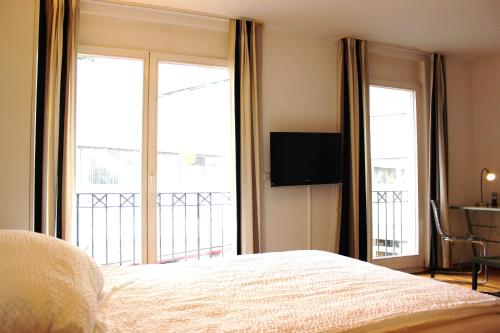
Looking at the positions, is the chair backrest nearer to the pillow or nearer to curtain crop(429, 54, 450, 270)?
curtain crop(429, 54, 450, 270)

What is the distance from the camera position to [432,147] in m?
4.47

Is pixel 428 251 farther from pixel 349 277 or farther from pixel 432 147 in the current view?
pixel 349 277

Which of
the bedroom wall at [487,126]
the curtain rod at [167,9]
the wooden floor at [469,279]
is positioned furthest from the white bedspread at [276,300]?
the bedroom wall at [487,126]

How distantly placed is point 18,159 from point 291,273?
135 centimetres

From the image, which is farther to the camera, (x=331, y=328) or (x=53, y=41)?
(x=53, y=41)

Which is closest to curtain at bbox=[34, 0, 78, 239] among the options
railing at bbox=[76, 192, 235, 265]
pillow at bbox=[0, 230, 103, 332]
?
railing at bbox=[76, 192, 235, 265]

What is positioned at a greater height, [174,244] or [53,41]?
[53,41]

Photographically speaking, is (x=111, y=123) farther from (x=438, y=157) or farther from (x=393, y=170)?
(x=438, y=157)

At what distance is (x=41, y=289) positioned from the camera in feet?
2.95

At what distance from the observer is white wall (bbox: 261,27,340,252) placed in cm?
367

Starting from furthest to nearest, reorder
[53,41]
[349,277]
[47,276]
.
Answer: [53,41], [349,277], [47,276]

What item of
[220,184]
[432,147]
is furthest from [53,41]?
[432,147]

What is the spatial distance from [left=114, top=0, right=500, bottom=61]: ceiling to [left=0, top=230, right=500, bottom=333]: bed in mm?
2398

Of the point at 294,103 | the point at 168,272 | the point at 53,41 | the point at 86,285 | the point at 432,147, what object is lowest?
the point at 168,272
